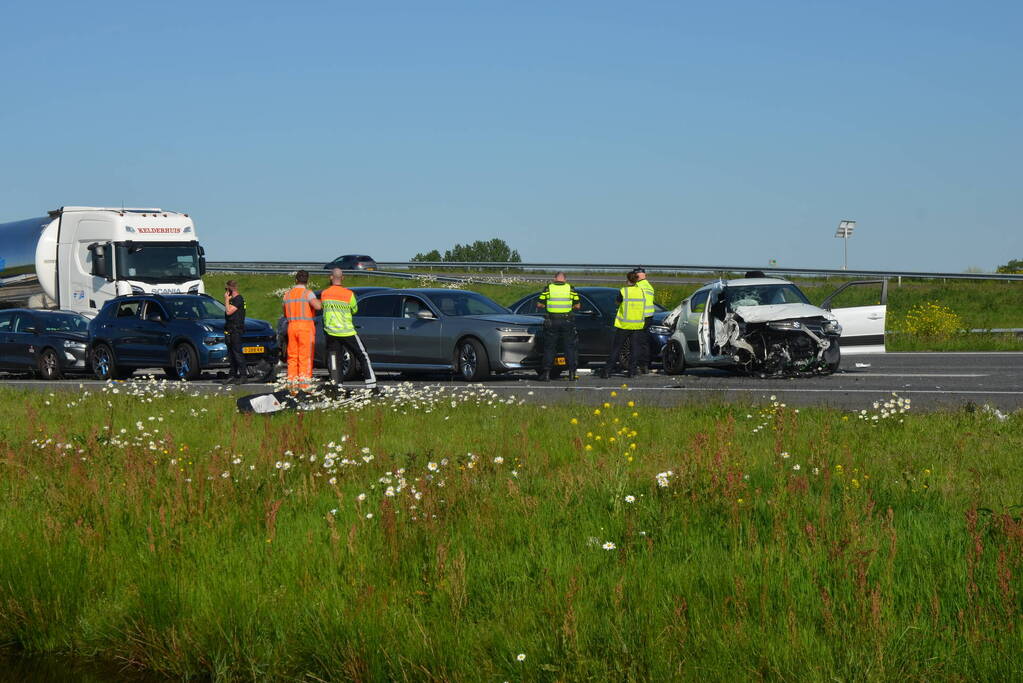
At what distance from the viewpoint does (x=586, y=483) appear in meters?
8.24

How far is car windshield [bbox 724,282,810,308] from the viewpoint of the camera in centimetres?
2075

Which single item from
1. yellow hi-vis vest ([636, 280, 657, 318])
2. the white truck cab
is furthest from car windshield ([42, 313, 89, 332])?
yellow hi-vis vest ([636, 280, 657, 318])

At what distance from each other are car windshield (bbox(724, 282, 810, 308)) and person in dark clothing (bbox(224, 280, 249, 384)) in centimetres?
844

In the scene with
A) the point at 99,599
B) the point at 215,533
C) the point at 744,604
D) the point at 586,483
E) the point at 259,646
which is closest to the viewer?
the point at 744,604

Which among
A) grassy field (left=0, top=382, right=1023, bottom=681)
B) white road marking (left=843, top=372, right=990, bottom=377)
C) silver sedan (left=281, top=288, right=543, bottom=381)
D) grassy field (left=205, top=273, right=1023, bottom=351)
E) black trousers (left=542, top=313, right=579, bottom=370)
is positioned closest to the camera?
grassy field (left=0, top=382, right=1023, bottom=681)

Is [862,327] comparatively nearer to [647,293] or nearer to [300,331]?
[647,293]

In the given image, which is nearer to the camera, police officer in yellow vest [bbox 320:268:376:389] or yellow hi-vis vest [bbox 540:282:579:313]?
police officer in yellow vest [bbox 320:268:376:389]

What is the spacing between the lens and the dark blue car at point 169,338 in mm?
23484

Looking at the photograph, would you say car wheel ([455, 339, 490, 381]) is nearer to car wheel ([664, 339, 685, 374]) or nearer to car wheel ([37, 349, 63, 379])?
car wheel ([664, 339, 685, 374])

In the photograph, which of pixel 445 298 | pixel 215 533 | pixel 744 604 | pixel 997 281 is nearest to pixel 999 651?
pixel 744 604

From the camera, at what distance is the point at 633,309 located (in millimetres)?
21328

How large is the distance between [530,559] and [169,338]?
18.8m

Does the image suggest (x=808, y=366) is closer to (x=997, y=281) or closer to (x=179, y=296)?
(x=179, y=296)

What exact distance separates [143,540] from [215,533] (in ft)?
1.50
